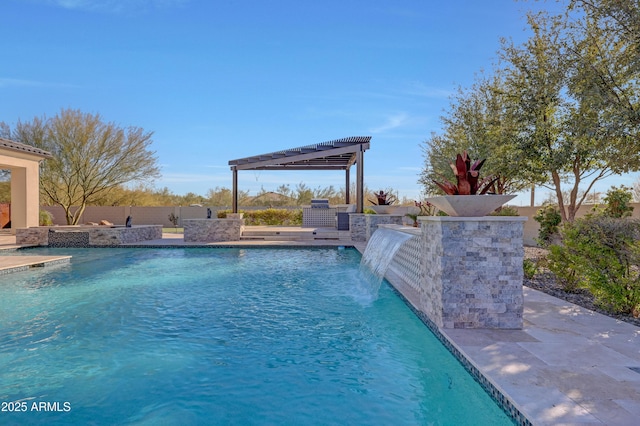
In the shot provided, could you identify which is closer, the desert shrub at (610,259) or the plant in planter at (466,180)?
the plant in planter at (466,180)

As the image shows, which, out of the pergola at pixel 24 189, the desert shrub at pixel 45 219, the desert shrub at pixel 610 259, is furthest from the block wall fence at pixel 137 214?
the desert shrub at pixel 610 259

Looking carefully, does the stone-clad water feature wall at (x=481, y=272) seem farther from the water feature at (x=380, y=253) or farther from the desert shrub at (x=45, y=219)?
the desert shrub at (x=45, y=219)

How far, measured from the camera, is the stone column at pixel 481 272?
3594 mm

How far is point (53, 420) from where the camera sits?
2.41 meters

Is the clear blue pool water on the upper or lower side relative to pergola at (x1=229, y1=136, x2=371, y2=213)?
lower

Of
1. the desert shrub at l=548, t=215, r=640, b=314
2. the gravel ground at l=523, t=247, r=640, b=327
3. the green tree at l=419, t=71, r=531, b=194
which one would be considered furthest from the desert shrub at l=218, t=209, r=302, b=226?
the desert shrub at l=548, t=215, r=640, b=314

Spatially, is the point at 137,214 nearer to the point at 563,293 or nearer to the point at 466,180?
the point at 466,180

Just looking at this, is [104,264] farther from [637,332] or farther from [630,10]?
[630,10]

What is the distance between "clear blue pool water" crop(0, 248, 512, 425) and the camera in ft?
8.18

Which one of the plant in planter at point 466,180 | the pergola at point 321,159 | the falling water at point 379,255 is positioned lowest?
the falling water at point 379,255

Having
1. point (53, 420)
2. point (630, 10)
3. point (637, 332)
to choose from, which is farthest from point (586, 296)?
point (53, 420)

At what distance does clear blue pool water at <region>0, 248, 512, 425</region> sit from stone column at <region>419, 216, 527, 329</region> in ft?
1.49

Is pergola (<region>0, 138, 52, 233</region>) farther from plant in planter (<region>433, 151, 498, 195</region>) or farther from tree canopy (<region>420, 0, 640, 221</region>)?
plant in planter (<region>433, 151, 498, 195</region>)

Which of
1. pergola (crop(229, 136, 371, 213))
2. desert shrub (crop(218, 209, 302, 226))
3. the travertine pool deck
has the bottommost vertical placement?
the travertine pool deck
